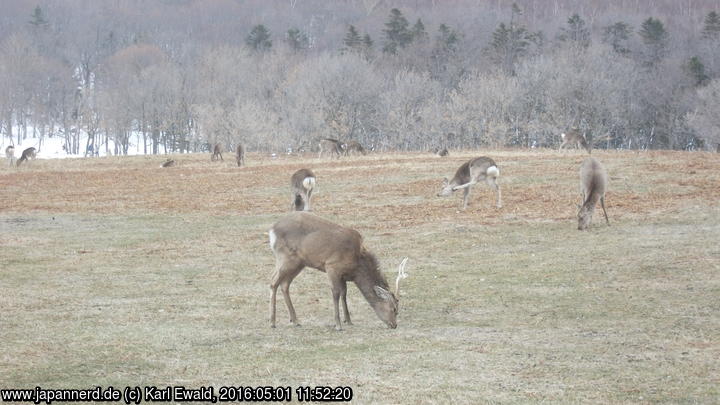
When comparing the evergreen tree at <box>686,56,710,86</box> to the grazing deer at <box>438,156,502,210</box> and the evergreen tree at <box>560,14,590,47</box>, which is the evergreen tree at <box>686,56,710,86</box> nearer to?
the evergreen tree at <box>560,14,590,47</box>

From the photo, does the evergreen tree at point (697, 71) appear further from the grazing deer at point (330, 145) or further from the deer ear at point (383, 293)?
the deer ear at point (383, 293)

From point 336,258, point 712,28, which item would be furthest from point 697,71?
point 336,258

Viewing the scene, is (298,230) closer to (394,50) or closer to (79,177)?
(79,177)

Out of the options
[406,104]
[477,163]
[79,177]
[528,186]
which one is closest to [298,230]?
[477,163]

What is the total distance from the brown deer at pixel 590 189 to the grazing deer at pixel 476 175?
3.99 metres

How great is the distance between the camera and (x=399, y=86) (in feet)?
283

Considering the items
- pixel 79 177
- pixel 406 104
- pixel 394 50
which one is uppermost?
pixel 394 50

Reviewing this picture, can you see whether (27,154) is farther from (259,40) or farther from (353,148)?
(259,40)

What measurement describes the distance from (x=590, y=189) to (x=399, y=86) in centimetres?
6636

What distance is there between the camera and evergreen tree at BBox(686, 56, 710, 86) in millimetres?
80188

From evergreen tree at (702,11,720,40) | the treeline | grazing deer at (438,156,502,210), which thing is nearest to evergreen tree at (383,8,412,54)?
the treeline

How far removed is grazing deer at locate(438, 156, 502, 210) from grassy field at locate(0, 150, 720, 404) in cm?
66

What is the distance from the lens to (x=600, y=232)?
19828 millimetres

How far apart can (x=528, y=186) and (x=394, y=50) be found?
8228 cm
